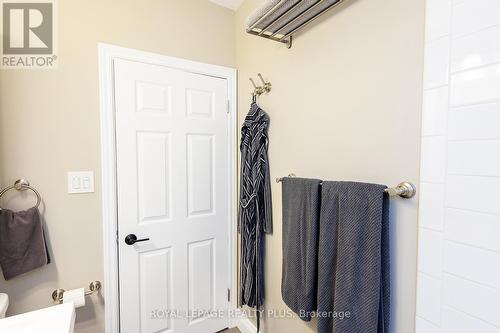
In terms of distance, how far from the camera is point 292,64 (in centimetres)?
126

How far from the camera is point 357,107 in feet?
3.07

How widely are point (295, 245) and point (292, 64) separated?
3.13ft

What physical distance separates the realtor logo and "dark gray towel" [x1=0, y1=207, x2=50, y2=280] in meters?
0.76

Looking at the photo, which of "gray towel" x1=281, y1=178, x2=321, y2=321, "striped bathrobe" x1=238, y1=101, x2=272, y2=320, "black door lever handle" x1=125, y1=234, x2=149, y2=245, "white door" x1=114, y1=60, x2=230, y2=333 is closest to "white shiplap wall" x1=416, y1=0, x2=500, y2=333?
"gray towel" x1=281, y1=178, x2=321, y2=321

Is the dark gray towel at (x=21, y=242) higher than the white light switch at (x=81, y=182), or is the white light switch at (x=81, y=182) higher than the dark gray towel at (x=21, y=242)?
the white light switch at (x=81, y=182)

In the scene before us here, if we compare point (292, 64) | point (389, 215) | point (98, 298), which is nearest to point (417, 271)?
point (389, 215)

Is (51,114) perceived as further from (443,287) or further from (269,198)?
(443,287)

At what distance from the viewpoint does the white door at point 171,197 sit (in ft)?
4.65

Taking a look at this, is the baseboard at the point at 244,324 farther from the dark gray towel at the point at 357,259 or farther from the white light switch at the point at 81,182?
the white light switch at the point at 81,182

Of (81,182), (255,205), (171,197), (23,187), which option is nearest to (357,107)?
(255,205)

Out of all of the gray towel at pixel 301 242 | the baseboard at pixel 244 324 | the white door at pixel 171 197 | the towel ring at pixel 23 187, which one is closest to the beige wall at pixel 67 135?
the towel ring at pixel 23 187

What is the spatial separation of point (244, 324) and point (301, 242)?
1113 millimetres

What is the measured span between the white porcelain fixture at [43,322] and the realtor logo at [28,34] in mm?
1171

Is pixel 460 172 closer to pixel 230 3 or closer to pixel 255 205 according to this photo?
pixel 255 205
